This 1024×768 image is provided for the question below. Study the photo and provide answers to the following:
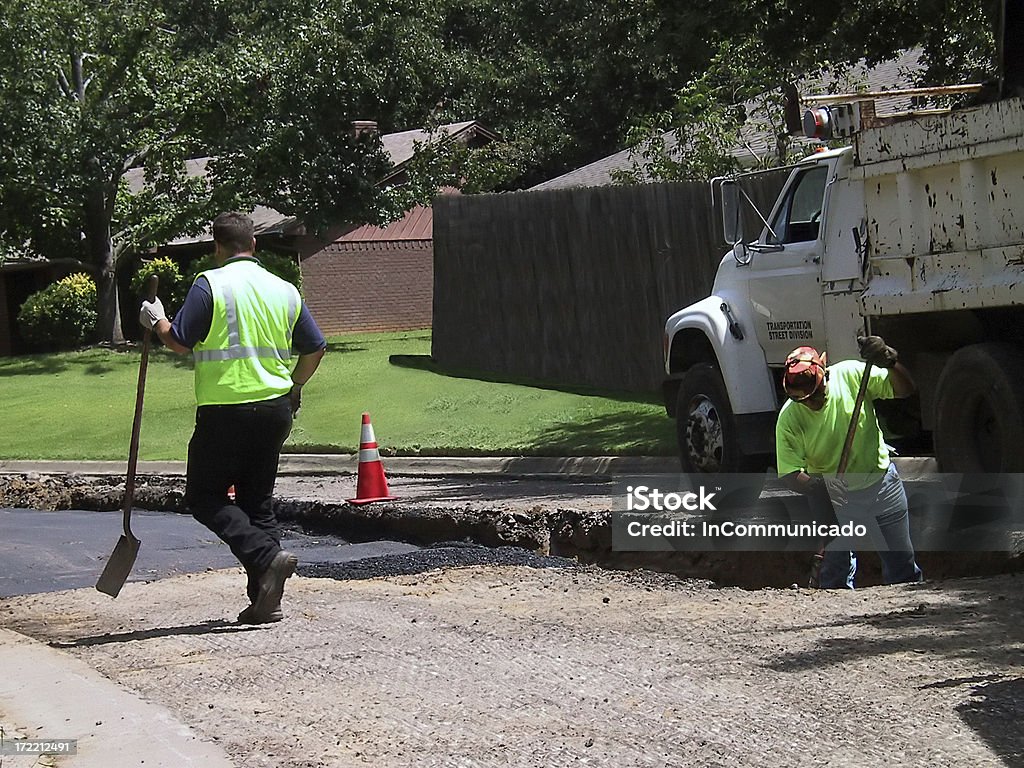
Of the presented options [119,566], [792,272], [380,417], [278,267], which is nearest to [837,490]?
[792,272]

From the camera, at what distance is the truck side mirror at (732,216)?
11.0 metres

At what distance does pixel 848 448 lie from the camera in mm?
7613

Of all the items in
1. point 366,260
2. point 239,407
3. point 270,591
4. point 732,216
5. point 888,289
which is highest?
point 366,260

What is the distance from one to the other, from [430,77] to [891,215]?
2136cm

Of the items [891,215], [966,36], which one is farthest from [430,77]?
[891,215]

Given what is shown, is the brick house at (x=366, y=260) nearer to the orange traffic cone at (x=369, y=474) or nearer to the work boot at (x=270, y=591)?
the orange traffic cone at (x=369, y=474)

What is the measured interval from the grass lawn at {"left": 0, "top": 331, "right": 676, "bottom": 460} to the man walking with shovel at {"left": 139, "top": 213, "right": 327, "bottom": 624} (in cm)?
732

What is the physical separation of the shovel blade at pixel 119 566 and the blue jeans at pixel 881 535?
140 inches

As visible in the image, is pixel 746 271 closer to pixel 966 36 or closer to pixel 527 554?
pixel 527 554

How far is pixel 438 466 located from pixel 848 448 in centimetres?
785

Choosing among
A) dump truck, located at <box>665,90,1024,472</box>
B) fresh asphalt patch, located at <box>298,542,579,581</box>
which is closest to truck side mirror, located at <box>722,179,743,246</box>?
dump truck, located at <box>665,90,1024,472</box>

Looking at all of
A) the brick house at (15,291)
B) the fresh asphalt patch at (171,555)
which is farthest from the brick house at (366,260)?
the fresh asphalt patch at (171,555)

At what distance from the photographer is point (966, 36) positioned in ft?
48.7

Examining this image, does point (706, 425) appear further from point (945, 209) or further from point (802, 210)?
point (945, 209)
